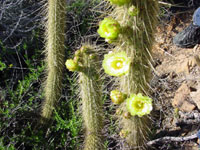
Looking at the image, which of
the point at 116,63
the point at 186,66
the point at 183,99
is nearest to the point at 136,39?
the point at 116,63

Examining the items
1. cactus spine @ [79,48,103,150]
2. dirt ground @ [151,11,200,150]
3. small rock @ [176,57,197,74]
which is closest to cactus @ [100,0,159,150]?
cactus spine @ [79,48,103,150]

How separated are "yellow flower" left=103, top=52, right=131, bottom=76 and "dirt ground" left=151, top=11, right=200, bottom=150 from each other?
69 centimetres

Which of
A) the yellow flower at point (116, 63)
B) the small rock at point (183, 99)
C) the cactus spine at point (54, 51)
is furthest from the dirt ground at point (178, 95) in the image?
the cactus spine at point (54, 51)

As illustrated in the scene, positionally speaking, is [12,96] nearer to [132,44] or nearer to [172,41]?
[132,44]

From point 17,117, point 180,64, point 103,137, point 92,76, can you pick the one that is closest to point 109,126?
point 103,137

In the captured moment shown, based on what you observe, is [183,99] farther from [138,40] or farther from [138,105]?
[138,40]

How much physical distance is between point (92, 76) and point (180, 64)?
1410 mm

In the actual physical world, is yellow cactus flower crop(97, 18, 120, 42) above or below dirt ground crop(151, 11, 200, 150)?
above

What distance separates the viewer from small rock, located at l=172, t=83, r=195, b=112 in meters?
2.36

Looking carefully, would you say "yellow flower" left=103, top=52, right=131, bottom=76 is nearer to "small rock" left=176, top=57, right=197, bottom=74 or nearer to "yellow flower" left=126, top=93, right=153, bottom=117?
"yellow flower" left=126, top=93, right=153, bottom=117

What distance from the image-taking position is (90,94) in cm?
183

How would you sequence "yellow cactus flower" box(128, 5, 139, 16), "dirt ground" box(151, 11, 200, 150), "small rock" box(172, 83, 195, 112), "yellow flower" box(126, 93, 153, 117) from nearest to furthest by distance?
"yellow cactus flower" box(128, 5, 139, 16) → "yellow flower" box(126, 93, 153, 117) → "dirt ground" box(151, 11, 200, 150) → "small rock" box(172, 83, 195, 112)

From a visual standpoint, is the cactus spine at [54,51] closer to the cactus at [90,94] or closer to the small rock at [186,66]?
the cactus at [90,94]

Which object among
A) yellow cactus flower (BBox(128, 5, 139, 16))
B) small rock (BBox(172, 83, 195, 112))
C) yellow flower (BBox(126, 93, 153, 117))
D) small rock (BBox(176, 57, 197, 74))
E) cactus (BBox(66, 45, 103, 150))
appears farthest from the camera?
small rock (BBox(176, 57, 197, 74))
